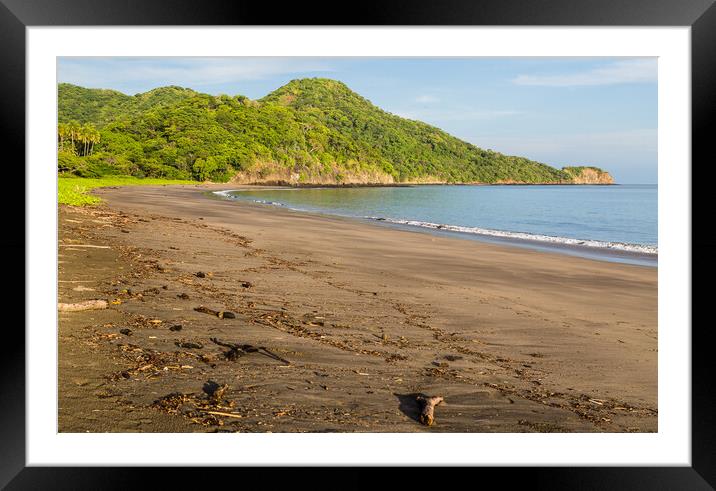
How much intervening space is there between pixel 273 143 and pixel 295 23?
84.6 metres

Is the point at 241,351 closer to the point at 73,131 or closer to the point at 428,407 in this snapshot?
the point at 428,407

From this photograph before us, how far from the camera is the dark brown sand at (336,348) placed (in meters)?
2.83

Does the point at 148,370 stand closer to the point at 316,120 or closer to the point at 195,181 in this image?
the point at 195,181

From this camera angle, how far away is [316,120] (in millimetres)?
105312

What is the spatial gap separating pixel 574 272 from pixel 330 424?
7.90 m

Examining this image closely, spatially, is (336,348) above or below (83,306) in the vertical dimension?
below

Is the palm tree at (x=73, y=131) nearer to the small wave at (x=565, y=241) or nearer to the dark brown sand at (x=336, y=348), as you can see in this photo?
the small wave at (x=565, y=241)

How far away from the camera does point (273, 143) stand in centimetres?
8425

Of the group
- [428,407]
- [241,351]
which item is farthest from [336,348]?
[428,407]

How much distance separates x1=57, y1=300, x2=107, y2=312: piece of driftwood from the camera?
4.09m

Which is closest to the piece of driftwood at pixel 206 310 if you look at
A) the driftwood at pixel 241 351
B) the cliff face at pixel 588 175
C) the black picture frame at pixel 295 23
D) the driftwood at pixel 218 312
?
the driftwood at pixel 218 312

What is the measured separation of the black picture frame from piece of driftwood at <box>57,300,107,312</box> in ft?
6.92
